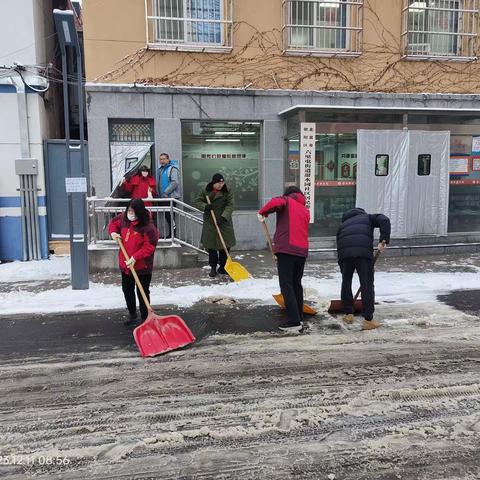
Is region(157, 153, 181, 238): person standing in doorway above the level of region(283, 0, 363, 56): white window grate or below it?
below

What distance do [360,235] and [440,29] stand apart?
802cm

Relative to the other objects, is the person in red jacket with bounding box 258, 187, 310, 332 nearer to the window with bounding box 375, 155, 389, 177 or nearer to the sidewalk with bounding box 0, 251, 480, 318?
the sidewalk with bounding box 0, 251, 480, 318

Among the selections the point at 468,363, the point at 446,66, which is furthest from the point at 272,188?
the point at 468,363

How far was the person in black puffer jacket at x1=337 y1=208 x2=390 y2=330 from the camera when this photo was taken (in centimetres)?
588

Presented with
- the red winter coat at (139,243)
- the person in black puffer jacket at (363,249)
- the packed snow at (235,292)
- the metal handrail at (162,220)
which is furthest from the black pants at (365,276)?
the metal handrail at (162,220)

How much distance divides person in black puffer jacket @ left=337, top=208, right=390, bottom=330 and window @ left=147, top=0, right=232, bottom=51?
6054mm

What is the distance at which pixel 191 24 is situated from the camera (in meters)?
10.4

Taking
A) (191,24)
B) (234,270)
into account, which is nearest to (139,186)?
(234,270)

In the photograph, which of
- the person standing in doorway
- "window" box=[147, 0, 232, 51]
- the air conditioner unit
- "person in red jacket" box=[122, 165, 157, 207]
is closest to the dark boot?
"person in red jacket" box=[122, 165, 157, 207]

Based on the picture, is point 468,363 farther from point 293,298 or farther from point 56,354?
point 56,354

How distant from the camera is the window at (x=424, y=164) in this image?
10492 mm

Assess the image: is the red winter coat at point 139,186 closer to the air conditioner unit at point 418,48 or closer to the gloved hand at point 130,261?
the gloved hand at point 130,261

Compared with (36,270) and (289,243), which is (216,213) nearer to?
(289,243)

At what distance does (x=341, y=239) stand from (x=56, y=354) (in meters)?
3.56
